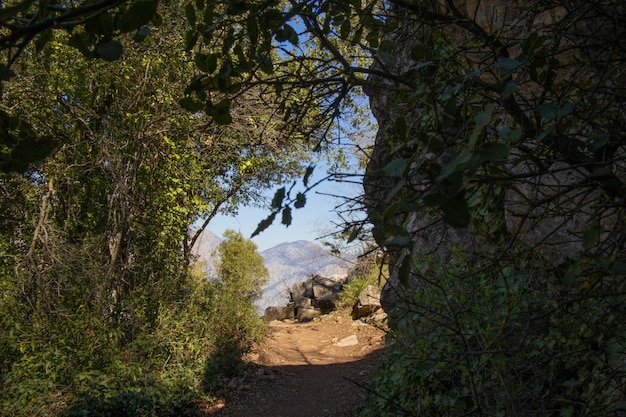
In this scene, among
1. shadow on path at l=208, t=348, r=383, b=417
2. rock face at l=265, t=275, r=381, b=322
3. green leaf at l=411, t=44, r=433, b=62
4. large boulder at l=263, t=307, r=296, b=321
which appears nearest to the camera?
green leaf at l=411, t=44, r=433, b=62

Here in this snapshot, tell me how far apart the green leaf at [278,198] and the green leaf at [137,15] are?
18.5 inches

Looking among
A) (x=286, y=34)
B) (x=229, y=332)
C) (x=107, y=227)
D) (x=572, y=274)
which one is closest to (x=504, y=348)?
(x=572, y=274)

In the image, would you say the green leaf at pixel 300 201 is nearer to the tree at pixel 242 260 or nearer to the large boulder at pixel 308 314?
the tree at pixel 242 260

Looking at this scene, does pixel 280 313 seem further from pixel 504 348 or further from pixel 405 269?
pixel 405 269

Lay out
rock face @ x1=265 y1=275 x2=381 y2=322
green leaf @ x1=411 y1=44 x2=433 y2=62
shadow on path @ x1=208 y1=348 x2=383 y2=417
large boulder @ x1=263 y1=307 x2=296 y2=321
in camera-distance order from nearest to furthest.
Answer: green leaf @ x1=411 y1=44 x2=433 y2=62 < shadow on path @ x1=208 y1=348 x2=383 y2=417 < rock face @ x1=265 y1=275 x2=381 y2=322 < large boulder @ x1=263 y1=307 x2=296 y2=321

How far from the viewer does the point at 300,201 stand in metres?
1.03

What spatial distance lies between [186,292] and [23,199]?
2.83 meters

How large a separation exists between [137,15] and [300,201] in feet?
1.73

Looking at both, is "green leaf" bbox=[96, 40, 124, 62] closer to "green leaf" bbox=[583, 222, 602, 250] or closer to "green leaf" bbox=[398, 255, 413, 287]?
"green leaf" bbox=[398, 255, 413, 287]

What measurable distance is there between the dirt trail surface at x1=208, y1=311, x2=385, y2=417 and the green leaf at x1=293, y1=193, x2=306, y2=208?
425cm

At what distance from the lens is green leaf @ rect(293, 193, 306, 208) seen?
3.37 ft

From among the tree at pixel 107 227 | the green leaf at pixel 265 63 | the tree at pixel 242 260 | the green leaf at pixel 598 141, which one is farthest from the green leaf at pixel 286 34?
the tree at pixel 242 260

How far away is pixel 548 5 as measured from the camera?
5.52 ft

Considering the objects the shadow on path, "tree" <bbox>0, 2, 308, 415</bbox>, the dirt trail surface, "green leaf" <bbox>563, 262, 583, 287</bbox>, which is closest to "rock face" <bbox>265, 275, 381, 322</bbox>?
the dirt trail surface
